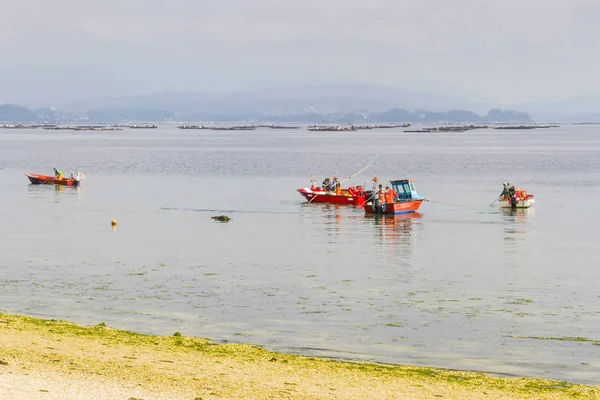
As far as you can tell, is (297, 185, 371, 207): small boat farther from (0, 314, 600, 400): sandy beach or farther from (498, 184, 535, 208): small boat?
(0, 314, 600, 400): sandy beach

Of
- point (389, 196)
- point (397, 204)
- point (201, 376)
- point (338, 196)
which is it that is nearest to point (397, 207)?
point (397, 204)

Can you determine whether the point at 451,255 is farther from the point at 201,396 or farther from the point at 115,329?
the point at 201,396

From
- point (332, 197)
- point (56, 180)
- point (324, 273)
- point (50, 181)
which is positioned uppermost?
point (56, 180)

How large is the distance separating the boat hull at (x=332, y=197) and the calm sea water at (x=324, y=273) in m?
2.46

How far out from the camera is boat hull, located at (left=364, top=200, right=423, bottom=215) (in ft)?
201

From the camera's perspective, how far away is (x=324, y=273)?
36625mm

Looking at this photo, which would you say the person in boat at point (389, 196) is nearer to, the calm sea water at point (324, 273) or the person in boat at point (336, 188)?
the calm sea water at point (324, 273)

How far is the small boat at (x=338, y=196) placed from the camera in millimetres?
67875

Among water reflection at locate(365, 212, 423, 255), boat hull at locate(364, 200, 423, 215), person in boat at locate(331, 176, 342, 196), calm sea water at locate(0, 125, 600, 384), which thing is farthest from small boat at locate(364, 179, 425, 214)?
person in boat at locate(331, 176, 342, 196)

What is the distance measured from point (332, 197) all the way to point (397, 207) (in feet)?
27.0

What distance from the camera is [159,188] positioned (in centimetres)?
8269

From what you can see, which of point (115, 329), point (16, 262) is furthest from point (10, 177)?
point (115, 329)

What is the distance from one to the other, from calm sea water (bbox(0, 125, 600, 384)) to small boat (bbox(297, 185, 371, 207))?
2.51 meters

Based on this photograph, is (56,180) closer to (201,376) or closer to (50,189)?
(50,189)
